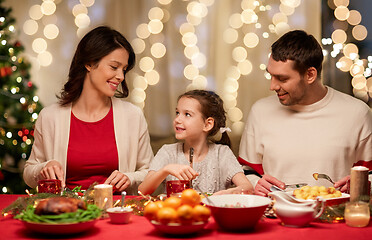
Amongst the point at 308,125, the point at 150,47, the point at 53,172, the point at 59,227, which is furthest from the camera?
the point at 150,47

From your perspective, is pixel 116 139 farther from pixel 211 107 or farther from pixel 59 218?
pixel 59 218

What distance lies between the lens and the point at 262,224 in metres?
1.58

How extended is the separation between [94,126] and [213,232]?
1.38 meters

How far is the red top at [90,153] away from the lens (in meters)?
2.58

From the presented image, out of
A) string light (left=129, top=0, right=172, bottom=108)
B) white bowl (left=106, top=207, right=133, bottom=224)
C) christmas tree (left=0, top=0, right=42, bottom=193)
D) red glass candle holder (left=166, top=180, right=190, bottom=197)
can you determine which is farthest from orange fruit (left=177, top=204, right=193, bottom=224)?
christmas tree (left=0, top=0, right=42, bottom=193)

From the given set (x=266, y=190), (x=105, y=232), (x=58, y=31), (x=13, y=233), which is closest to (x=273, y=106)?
(x=266, y=190)

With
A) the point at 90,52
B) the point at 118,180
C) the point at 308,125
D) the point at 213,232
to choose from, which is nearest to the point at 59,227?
the point at 213,232

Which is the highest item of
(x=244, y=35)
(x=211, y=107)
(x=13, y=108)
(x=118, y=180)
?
(x=244, y=35)

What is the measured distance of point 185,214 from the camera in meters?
1.39

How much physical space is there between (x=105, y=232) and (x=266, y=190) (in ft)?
2.80

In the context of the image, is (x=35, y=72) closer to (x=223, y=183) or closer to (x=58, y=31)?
(x=58, y=31)

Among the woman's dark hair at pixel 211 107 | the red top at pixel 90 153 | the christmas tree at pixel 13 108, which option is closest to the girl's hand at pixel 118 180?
the red top at pixel 90 153

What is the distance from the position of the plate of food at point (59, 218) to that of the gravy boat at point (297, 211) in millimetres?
594

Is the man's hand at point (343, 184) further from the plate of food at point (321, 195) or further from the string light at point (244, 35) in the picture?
the string light at point (244, 35)
